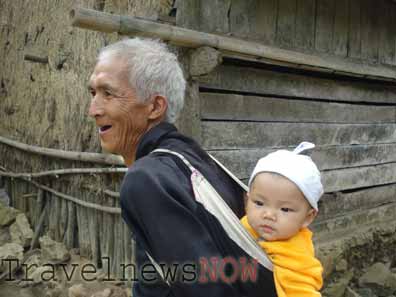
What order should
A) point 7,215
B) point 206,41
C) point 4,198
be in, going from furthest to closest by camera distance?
1. point 4,198
2. point 7,215
3. point 206,41

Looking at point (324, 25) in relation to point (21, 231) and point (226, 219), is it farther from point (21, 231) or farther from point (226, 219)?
point (21, 231)

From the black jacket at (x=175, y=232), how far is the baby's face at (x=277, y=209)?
0.14 m

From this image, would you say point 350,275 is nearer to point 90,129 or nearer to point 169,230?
point 90,129

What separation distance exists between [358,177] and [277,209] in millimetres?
3595

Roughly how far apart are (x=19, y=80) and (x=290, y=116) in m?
3.39

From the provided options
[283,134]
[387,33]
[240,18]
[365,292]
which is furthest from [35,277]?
[387,33]

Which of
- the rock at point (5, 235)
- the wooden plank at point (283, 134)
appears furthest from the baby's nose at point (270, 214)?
the rock at point (5, 235)

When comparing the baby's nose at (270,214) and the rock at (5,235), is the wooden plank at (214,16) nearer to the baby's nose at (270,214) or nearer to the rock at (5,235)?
the baby's nose at (270,214)

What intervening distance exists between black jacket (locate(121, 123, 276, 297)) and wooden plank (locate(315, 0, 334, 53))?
295 cm

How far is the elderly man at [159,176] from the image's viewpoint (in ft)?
3.74

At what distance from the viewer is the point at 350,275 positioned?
4414 millimetres

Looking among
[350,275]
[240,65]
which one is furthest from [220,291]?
[350,275]

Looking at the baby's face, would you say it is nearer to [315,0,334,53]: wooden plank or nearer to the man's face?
the man's face

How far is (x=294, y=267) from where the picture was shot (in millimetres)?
1235
